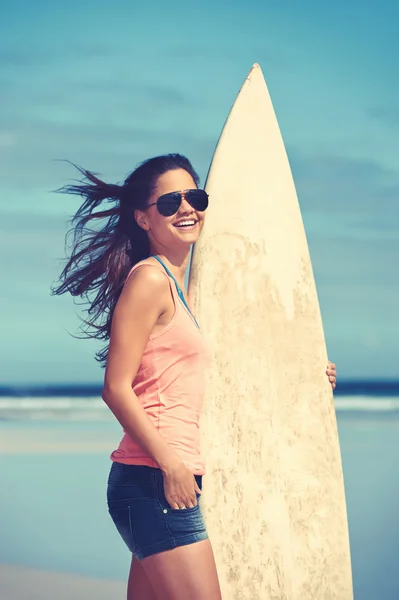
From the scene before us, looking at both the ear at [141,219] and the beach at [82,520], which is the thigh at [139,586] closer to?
the ear at [141,219]

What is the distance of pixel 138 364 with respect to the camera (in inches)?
81.4

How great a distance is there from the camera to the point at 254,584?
283 cm

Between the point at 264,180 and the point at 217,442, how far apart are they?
89cm

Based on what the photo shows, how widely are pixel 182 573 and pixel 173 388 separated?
0.40 m

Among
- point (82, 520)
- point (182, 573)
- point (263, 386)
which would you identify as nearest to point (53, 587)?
point (82, 520)

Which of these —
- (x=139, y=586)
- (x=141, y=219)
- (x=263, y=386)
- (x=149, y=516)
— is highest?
(x=141, y=219)

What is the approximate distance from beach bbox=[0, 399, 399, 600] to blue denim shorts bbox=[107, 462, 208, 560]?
1815 millimetres

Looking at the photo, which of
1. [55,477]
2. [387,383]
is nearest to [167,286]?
[55,477]

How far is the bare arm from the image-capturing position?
201 centimetres

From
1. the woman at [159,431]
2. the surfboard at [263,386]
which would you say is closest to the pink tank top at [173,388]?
the woman at [159,431]

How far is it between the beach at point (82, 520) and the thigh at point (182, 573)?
1816 millimetres

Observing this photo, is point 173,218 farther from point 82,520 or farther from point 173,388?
point 82,520

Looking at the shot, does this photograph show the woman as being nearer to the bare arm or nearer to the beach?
the bare arm

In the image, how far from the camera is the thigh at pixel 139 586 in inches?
89.2
